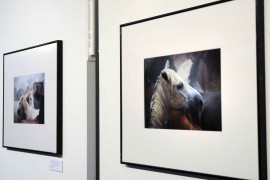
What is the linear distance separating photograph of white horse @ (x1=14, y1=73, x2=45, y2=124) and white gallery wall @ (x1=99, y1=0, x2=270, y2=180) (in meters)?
0.55

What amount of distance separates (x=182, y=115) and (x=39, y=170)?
1.20 m

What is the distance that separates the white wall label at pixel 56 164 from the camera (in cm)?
191

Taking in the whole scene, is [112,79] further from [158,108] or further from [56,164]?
[56,164]

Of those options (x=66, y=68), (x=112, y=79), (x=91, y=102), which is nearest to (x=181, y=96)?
(x=112, y=79)

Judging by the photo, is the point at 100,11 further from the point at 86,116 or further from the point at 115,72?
the point at 86,116

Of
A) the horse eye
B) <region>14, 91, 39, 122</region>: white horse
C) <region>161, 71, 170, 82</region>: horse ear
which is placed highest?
<region>161, 71, 170, 82</region>: horse ear

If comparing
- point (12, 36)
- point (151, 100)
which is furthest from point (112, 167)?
point (12, 36)

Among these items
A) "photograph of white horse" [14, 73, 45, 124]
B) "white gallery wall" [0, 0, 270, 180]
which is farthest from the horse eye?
"photograph of white horse" [14, 73, 45, 124]

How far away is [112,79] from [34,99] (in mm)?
716

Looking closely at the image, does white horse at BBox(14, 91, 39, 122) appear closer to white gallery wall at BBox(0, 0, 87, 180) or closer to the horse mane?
white gallery wall at BBox(0, 0, 87, 180)

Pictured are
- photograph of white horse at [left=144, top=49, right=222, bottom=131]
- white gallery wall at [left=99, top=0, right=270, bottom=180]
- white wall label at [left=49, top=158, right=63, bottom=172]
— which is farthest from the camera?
white wall label at [left=49, top=158, right=63, bottom=172]

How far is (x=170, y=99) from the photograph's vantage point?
135 cm

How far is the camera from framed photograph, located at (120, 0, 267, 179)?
112cm

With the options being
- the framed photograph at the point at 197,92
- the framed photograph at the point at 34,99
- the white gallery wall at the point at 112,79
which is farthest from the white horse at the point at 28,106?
the framed photograph at the point at 197,92
